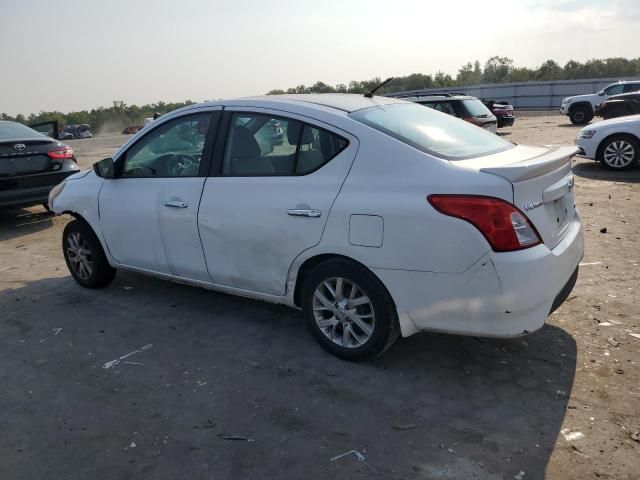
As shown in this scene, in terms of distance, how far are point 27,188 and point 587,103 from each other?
22868 millimetres

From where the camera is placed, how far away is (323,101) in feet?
12.6

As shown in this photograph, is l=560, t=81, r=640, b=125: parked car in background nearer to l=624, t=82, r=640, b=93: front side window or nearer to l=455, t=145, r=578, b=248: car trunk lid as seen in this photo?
l=624, t=82, r=640, b=93: front side window

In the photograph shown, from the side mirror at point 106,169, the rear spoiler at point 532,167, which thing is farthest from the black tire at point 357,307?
the side mirror at point 106,169

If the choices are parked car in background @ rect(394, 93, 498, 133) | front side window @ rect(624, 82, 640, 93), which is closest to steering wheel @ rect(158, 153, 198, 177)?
parked car in background @ rect(394, 93, 498, 133)

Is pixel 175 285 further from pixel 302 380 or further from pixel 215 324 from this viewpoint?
pixel 302 380

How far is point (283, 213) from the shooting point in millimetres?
3492

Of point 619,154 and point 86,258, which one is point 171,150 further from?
point 619,154

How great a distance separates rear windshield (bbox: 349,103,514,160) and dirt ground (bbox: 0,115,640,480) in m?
1.33

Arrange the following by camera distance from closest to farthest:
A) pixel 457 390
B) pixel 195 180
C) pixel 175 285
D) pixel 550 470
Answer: pixel 550 470 < pixel 457 390 < pixel 195 180 < pixel 175 285

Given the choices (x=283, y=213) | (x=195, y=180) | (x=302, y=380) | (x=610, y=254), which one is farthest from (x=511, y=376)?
(x=610, y=254)

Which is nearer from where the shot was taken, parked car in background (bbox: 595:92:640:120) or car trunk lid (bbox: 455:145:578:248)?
car trunk lid (bbox: 455:145:578:248)

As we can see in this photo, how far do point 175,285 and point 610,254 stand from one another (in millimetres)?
4356

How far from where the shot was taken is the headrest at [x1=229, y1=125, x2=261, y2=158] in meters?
3.81

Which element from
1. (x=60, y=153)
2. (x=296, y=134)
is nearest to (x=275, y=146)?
(x=296, y=134)
